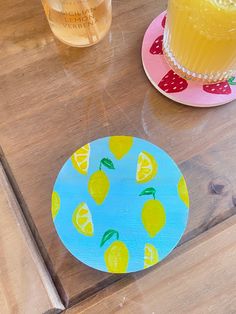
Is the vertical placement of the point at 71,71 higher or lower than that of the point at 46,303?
higher

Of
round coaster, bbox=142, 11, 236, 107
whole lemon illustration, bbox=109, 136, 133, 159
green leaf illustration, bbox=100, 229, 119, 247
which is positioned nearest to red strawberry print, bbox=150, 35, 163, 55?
round coaster, bbox=142, 11, 236, 107

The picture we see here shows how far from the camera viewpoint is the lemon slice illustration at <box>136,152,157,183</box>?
0.47 metres

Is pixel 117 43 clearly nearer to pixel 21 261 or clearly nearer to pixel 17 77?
pixel 17 77

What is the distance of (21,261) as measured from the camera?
0.45 metres

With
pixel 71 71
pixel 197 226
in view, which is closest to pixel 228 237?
pixel 197 226

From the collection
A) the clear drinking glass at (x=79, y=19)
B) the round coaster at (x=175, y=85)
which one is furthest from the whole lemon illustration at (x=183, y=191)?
the clear drinking glass at (x=79, y=19)

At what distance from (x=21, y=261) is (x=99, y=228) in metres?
0.10

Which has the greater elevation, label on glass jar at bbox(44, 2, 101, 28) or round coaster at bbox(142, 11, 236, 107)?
label on glass jar at bbox(44, 2, 101, 28)

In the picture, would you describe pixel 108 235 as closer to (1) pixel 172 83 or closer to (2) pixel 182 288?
Answer: (2) pixel 182 288

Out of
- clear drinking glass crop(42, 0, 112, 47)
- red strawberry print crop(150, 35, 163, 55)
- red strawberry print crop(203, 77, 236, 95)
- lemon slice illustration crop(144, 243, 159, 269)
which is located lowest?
lemon slice illustration crop(144, 243, 159, 269)

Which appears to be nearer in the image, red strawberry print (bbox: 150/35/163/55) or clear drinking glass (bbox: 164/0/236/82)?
clear drinking glass (bbox: 164/0/236/82)

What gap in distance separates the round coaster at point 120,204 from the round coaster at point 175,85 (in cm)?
8

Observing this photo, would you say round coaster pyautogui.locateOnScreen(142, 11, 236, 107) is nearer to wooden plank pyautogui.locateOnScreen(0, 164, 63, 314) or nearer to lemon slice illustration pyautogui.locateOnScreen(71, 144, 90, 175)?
lemon slice illustration pyautogui.locateOnScreen(71, 144, 90, 175)

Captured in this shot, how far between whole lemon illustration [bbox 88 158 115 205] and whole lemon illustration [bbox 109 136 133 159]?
0.01 metres
